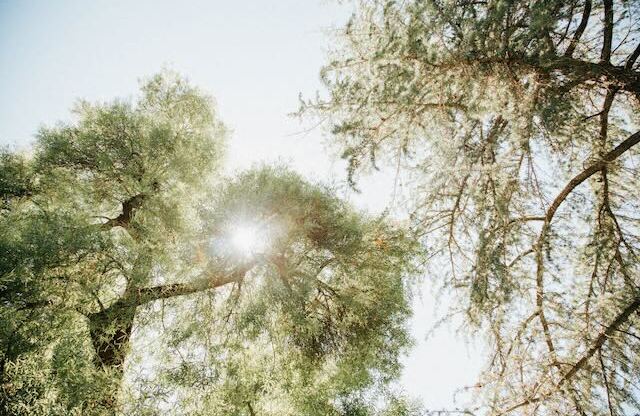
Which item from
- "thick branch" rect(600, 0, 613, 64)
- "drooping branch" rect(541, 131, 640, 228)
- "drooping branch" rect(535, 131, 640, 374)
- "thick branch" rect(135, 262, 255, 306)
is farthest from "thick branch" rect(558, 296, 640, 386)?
"thick branch" rect(135, 262, 255, 306)

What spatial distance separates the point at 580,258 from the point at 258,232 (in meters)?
4.86

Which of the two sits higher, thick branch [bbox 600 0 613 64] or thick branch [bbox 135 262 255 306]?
thick branch [bbox 600 0 613 64]

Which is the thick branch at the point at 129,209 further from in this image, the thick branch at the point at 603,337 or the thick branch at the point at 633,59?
the thick branch at the point at 633,59

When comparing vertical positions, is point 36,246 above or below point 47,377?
above

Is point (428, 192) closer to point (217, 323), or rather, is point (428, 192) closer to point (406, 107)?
point (406, 107)

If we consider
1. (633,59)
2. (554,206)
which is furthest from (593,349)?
(633,59)

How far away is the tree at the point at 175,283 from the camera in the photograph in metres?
5.85

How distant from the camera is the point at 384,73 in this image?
3.98m

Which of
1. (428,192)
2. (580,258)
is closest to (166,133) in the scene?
(428,192)

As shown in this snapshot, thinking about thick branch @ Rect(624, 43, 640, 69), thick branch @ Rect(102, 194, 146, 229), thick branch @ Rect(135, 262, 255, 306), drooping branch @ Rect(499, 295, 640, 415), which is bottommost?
drooping branch @ Rect(499, 295, 640, 415)

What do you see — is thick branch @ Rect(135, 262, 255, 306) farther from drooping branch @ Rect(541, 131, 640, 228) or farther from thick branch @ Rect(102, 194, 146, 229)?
drooping branch @ Rect(541, 131, 640, 228)

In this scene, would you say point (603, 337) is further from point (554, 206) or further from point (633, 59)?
point (633, 59)

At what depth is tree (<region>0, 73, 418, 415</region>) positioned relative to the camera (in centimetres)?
585

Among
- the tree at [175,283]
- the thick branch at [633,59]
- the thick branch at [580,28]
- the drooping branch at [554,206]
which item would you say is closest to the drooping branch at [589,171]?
the drooping branch at [554,206]
